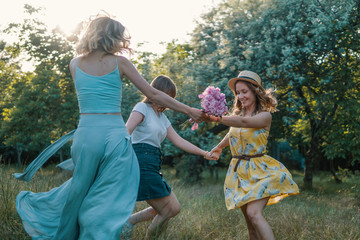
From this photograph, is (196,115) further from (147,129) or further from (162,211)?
(162,211)

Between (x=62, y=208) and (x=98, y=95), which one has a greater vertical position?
(x=98, y=95)

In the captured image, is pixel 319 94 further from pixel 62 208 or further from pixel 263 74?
pixel 62 208

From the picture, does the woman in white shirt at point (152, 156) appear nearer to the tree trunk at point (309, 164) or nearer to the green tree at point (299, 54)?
the green tree at point (299, 54)

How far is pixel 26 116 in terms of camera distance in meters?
15.1

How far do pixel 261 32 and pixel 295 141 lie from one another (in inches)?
217

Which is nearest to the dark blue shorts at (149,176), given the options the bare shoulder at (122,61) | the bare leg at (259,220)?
the bare leg at (259,220)

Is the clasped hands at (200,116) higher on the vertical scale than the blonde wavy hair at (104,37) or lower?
lower

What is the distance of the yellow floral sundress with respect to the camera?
383 cm

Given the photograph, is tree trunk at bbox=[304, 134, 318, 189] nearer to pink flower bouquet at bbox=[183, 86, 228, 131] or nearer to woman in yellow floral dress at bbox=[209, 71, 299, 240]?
woman in yellow floral dress at bbox=[209, 71, 299, 240]

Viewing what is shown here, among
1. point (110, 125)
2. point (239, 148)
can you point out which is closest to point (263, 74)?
point (239, 148)

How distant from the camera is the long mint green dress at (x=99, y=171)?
294 cm

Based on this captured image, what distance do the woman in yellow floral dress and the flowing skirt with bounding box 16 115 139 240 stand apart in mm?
1302

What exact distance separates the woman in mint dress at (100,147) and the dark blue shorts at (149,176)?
0.70m

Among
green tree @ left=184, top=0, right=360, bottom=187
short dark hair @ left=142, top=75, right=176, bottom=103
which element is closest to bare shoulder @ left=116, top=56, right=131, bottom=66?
short dark hair @ left=142, top=75, right=176, bottom=103
